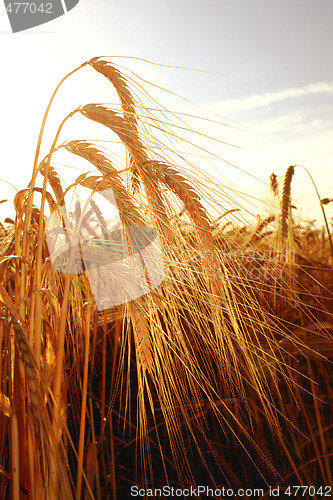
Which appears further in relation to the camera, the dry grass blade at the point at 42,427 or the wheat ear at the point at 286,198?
the wheat ear at the point at 286,198

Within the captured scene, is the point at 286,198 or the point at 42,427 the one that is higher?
the point at 286,198

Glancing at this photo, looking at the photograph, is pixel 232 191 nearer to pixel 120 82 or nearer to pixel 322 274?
pixel 120 82

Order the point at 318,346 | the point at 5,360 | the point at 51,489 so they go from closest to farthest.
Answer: the point at 51,489
the point at 5,360
the point at 318,346

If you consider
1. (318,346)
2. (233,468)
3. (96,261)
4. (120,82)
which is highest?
(120,82)

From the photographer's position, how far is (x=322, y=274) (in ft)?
6.21

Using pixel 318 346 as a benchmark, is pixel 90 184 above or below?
above

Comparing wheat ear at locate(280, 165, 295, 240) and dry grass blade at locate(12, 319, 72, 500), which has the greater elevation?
wheat ear at locate(280, 165, 295, 240)

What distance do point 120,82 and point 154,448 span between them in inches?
41.4

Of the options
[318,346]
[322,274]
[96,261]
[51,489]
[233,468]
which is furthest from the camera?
[322,274]

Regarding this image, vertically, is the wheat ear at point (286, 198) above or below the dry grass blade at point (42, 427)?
above

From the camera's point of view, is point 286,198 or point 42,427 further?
point 286,198

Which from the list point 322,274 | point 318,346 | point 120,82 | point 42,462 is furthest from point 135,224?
point 322,274

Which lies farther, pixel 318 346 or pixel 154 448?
pixel 154 448

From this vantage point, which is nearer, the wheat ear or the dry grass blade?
the dry grass blade
